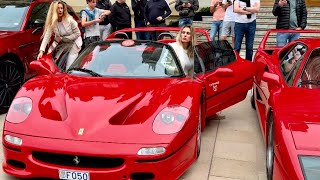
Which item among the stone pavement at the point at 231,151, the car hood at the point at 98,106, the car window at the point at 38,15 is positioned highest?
the car window at the point at 38,15

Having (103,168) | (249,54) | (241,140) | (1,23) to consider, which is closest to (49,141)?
(103,168)

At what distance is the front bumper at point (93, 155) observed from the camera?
11.3 ft

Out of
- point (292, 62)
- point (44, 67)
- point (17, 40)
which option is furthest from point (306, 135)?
point (17, 40)

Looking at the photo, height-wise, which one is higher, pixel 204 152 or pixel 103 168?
pixel 103 168

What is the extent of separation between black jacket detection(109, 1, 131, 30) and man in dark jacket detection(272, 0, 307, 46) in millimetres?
3127

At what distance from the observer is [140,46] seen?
5246 millimetres

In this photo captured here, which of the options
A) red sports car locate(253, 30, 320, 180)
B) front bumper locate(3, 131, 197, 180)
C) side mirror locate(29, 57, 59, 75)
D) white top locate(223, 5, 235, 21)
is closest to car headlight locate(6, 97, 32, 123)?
front bumper locate(3, 131, 197, 180)

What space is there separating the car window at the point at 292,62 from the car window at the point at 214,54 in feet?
2.84

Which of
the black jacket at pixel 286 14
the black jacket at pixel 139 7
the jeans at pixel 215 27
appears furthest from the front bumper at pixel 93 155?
the black jacket at pixel 139 7

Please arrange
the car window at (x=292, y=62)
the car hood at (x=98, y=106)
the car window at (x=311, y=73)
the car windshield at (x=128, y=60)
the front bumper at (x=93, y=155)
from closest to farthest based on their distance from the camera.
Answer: the front bumper at (x=93, y=155) → the car hood at (x=98, y=106) → the car window at (x=311, y=73) → the car window at (x=292, y=62) → the car windshield at (x=128, y=60)

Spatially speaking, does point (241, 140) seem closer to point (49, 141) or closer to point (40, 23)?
point (49, 141)

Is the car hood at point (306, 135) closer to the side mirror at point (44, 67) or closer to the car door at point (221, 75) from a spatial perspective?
the car door at point (221, 75)

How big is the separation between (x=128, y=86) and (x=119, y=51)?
0.92 m

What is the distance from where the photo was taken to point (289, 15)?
8.02 m
